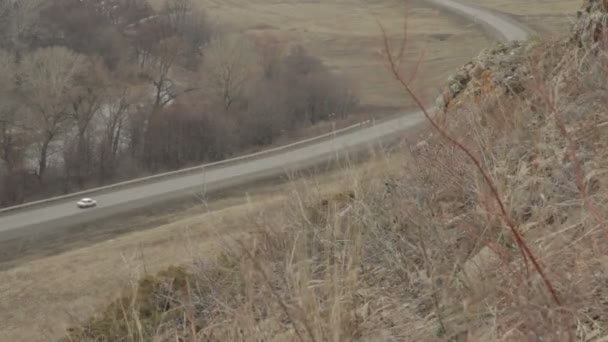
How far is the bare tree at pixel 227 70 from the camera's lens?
3519 centimetres

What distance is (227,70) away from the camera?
35344mm

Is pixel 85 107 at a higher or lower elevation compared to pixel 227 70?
lower

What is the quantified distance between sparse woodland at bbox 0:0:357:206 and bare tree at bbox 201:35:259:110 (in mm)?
64

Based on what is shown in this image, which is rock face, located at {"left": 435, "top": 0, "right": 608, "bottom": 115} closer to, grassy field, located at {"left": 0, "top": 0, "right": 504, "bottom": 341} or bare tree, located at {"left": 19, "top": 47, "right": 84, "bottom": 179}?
grassy field, located at {"left": 0, "top": 0, "right": 504, "bottom": 341}

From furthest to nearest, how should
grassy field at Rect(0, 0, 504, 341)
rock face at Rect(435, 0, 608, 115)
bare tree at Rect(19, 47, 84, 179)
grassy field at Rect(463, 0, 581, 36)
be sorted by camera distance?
grassy field at Rect(463, 0, 581, 36), bare tree at Rect(19, 47, 84, 179), grassy field at Rect(0, 0, 504, 341), rock face at Rect(435, 0, 608, 115)

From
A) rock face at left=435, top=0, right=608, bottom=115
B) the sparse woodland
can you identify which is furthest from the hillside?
the sparse woodland

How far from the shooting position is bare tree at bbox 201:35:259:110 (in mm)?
35188

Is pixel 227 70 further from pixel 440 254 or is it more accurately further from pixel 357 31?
pixel 440 254

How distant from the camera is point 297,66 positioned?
37719 millimetres

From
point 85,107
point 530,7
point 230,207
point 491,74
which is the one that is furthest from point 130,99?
point 530,7

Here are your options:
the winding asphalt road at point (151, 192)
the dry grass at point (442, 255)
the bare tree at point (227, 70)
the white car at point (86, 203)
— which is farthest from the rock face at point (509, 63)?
the bare tree at point (227, 70)

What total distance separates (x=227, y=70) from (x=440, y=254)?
33.1 m

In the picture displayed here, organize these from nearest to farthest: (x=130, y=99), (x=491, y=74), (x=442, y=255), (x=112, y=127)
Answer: (x=442, y=255) < (x=491, y=74) < (x=112, y=127) < (x=130, y=99)

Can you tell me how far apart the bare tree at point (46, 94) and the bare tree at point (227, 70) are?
6.52 metres
